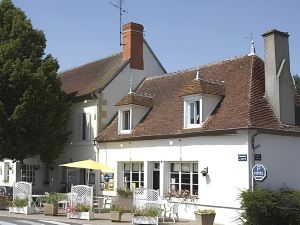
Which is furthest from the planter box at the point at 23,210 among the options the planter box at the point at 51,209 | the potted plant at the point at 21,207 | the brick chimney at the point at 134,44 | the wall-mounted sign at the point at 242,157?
the brick chimney at the point at 134,44

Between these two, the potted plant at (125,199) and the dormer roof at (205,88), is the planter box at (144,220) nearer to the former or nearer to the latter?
the potted plant at (125,199)

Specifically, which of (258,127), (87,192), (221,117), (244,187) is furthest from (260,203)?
(87,192)

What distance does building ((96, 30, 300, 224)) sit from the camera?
63.3ft

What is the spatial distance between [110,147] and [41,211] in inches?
197

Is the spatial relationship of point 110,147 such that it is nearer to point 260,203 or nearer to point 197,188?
point 197,188

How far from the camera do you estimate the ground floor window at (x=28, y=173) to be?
31781 mm

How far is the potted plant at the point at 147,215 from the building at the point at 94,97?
8.58 m

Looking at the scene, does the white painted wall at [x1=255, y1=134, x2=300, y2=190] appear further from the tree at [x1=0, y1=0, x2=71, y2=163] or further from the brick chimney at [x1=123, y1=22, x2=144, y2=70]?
the tree at [x1=0, y1=0, x2=71, y2=163]

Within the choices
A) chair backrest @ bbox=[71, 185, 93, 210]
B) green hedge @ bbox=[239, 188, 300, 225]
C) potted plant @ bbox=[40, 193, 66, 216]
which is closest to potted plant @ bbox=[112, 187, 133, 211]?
chair backrest @ bbox=[71, 185, 93, 210]

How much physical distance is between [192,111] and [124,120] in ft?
16.9

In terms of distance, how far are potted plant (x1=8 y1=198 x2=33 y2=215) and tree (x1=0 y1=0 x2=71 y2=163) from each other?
369cm

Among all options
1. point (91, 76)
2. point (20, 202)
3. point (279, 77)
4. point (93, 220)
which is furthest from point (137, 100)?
point (279, 77)

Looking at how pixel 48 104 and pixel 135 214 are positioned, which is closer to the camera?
pixel 135 214

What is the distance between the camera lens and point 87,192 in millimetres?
21422
